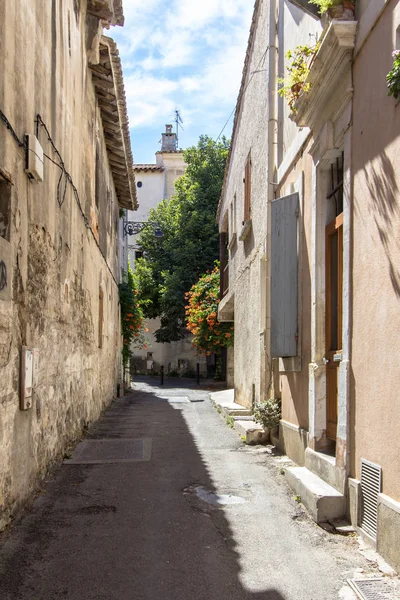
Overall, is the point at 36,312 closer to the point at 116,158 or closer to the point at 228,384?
the point at 116,158

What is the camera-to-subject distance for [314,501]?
194 inches

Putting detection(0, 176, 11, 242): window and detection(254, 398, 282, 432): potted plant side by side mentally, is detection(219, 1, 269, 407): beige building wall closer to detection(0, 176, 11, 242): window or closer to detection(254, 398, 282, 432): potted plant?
detection(254, 398, 282, 432): potted plant

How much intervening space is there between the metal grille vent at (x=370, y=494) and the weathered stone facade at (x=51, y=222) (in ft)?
8.47

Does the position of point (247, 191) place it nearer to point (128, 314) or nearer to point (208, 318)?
point (128, 314)

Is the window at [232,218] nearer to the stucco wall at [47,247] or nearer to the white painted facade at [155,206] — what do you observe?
the stucco wall at [47,247]

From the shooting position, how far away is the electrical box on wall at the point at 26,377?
5047 millimetres

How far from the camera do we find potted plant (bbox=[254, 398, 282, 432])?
8.05 m

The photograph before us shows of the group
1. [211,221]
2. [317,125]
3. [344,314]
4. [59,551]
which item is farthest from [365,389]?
[211,221]

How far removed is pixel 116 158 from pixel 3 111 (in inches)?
404

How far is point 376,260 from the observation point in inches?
174

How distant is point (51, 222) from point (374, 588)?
4617 millimetres

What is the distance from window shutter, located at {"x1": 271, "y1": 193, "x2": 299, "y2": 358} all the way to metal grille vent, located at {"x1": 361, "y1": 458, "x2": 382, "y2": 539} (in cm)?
264

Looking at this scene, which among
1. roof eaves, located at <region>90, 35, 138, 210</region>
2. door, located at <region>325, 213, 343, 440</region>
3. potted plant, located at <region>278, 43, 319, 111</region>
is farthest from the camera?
roof eaves, located at <region>90, 35, 138, 210</region>

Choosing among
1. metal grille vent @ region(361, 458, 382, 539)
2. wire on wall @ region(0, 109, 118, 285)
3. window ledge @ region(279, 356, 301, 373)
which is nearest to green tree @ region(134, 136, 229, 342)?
wire on wall @ region(0, 109, 118, 285)
